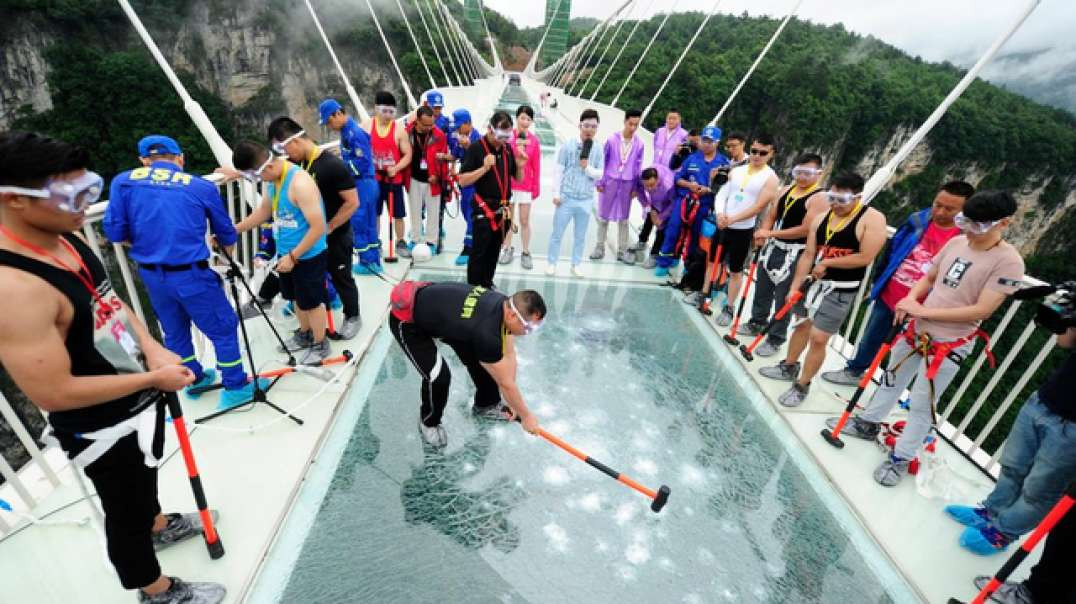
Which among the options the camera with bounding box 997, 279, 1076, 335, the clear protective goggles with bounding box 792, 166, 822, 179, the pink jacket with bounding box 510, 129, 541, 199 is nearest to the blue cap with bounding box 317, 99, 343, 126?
the pink jacket with bounding box 510, 129, 541, 199

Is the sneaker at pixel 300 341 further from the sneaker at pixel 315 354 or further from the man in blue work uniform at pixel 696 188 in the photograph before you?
the man in blue work uniform at pixel 696 188

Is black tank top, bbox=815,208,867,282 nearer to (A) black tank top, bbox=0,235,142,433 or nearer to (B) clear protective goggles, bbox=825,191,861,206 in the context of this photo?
(B) clear protective goggles, bbox=825,191,861,206

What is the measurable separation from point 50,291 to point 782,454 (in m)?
3.39

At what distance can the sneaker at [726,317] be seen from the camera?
14.6 ft

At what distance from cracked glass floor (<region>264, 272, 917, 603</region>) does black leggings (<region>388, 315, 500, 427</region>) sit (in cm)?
22

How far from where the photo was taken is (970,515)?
260 centimetres

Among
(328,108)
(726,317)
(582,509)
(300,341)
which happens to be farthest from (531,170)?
(582,509)

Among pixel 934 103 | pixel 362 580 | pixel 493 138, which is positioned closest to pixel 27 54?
pixel 493 138

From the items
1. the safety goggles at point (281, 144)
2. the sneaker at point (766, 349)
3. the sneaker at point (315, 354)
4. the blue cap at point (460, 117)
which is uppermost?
the blue cap at point (460, 117)

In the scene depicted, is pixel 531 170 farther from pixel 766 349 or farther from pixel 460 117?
pixel 766 349

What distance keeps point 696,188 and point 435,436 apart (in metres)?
3.43

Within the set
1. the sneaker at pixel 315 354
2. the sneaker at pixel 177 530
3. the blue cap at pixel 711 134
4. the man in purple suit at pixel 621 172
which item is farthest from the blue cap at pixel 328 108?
the blue cap at pixel 711 134

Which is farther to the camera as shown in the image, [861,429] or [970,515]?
[861,429]

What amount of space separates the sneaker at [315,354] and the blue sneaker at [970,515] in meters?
3.84
